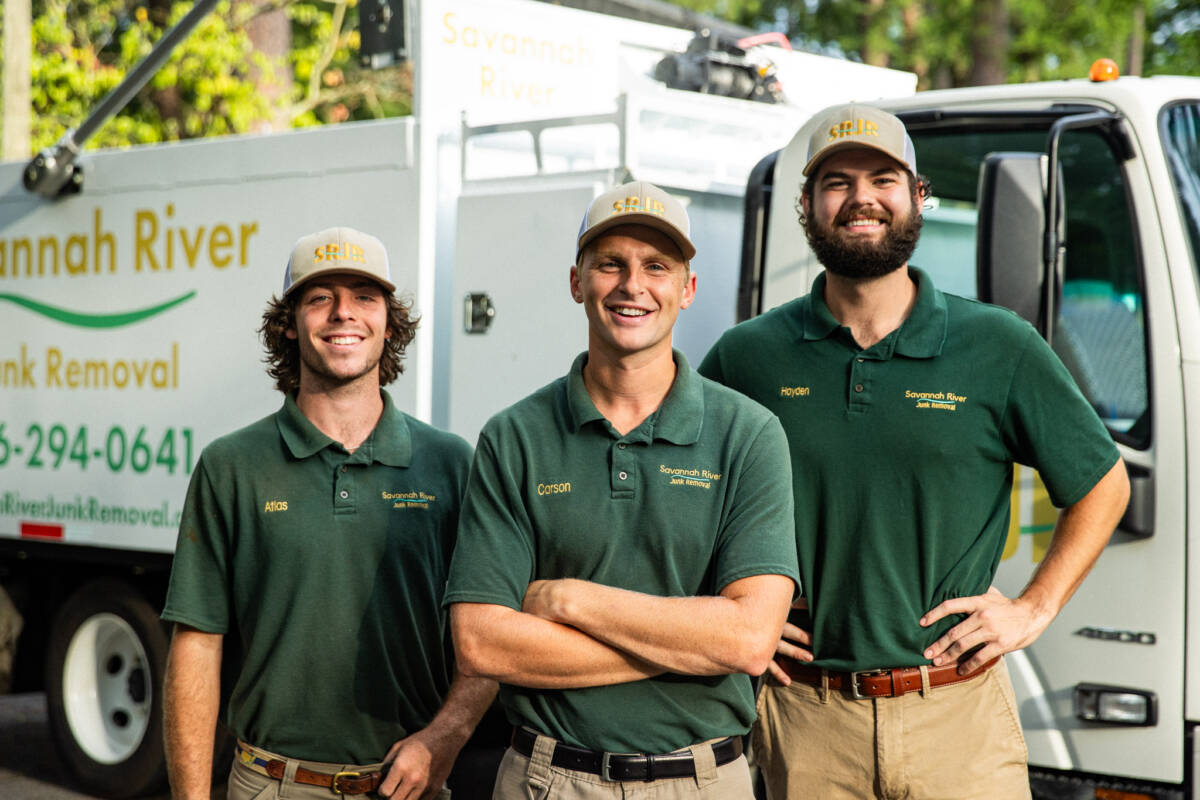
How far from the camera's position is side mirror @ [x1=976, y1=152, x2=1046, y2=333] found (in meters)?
3.41

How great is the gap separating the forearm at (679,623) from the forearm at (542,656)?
3cm

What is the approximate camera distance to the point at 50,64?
13883 mm

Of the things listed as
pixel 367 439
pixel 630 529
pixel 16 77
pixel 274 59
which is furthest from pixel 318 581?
pixel 274 59

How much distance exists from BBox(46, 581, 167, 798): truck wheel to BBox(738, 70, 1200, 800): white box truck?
11.7 feet

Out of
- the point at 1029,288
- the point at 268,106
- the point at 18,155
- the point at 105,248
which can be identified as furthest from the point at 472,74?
the point at 268,106

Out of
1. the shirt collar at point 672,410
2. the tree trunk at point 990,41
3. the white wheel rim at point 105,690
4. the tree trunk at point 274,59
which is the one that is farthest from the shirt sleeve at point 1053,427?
the tree trunk at point 990,41

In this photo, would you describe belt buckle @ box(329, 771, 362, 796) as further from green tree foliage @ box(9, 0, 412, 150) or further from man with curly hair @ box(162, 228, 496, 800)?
green tree foliage @ box(9, 0, 412, 150)

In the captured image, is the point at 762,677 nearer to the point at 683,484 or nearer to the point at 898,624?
the point at 898,624

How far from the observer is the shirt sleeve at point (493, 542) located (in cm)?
248

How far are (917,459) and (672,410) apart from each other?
589mm

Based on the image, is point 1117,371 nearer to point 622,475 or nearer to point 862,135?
point 862,135

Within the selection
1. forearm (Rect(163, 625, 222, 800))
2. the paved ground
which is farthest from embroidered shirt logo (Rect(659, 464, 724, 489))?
the paved ground

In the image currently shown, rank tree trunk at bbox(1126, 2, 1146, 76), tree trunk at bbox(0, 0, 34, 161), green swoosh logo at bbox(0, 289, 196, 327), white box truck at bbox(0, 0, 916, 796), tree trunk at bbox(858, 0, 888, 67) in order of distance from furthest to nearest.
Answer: tree trunk at bbox(858, 0, 888, 67) → tree trunk at bbox(1126, 2, 1146, 76) → tree trunk at bbox(0, 0, 34, 161) → green swoosh logo at bbox(0, 289, 196, 327) → white box truck at bbox(0, 0, 916, 796)

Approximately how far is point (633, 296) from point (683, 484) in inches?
13.8
